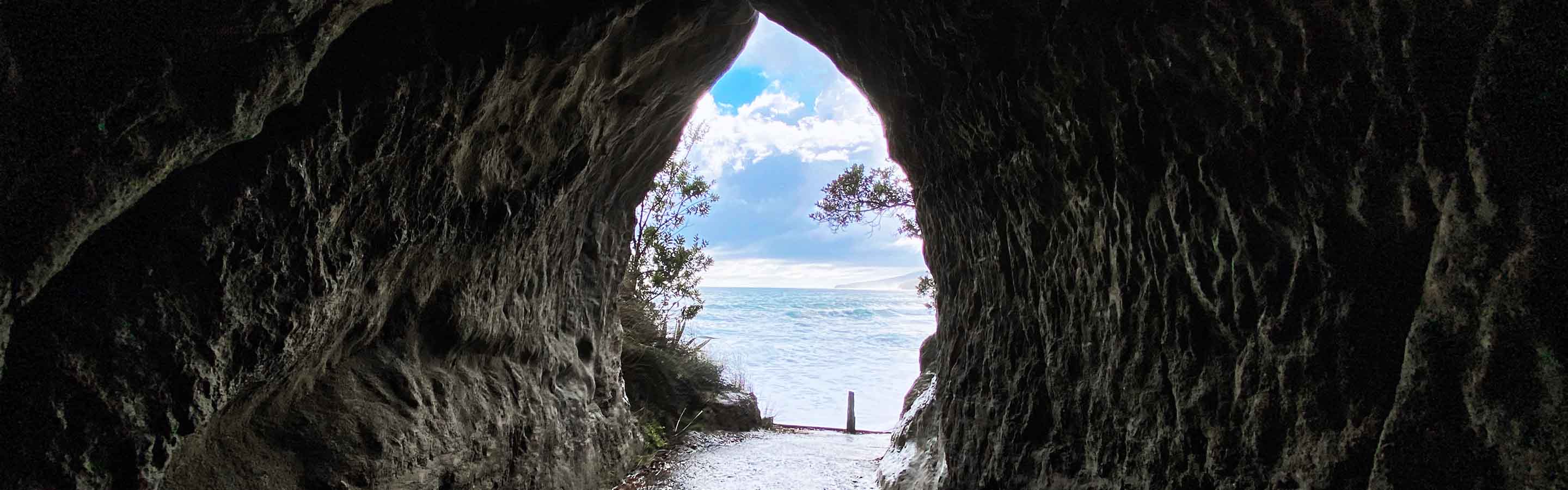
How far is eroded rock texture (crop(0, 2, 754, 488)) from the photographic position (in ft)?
6.06

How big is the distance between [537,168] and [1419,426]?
431cm

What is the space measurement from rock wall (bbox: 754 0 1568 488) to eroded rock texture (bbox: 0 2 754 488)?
2.14 metres

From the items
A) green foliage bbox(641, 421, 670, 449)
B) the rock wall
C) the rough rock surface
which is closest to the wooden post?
green foliage bbox(641, 421, 670, 449)

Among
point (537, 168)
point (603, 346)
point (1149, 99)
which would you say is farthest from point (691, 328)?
point (1149, 99)

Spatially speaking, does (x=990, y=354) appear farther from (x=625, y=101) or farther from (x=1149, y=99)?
(x=625, y=101)

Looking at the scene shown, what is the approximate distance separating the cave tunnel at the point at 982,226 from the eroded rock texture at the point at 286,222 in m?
0.01

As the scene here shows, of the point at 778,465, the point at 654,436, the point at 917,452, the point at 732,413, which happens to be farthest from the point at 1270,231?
the point at 732,413

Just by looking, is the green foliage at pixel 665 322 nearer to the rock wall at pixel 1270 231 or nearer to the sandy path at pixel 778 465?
the sandy path at pixel 778 465

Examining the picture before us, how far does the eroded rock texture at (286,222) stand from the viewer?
6.06ft

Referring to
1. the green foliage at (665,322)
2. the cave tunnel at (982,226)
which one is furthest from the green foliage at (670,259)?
the cave tunnel at (982,226)

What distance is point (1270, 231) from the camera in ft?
7.36

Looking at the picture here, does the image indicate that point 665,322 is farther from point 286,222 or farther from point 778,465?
point 286,222

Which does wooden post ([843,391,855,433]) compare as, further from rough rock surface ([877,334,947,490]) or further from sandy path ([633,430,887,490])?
rough rock surface ([877,334,947,490])

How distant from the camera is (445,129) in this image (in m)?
3.16
